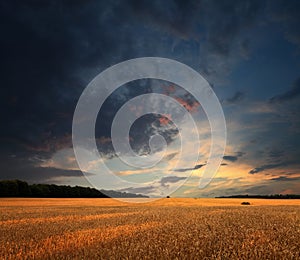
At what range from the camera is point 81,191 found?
104 m

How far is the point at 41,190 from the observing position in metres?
90.0

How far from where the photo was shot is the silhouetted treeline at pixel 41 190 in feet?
273

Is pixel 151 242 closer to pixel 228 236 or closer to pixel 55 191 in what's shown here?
pixel 228 236

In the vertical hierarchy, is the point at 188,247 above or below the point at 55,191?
below

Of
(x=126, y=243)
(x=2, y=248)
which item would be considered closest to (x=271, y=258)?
(x=126, y=243)

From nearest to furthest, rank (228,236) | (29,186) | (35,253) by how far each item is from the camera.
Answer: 1. (35,253)
2. (228,236)
3. (29,186)

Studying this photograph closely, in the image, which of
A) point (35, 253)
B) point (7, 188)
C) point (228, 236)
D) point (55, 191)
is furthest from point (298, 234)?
point (55, 191)

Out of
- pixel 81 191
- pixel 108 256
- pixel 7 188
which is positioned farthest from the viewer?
pixel 81 191

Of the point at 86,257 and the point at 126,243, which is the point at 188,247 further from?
the point at 86,257

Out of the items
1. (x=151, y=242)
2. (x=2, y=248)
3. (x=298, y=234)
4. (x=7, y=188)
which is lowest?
(x=2, y=248)

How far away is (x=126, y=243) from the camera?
25.0 ft

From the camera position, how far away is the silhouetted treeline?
8309cm

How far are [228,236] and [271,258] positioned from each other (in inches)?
101

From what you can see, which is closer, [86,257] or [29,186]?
[86,257]
